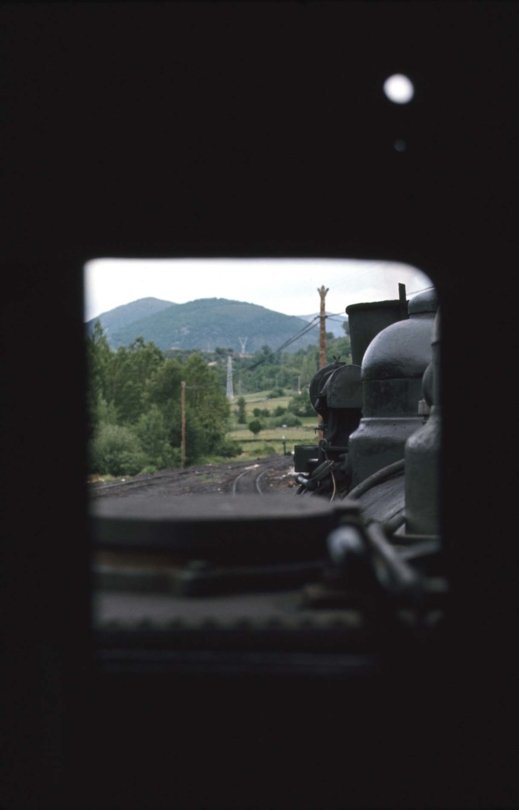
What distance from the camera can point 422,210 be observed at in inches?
91.7

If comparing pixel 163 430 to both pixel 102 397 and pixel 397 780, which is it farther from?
pixel 397 780

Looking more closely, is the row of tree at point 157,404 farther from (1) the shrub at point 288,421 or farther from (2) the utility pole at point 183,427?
(1) the shrub at point 288,421

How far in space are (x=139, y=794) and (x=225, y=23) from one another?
2121 millimetres

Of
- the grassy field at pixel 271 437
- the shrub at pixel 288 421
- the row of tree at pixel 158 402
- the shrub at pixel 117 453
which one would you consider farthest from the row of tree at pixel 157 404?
the shrub at pixel 288 421

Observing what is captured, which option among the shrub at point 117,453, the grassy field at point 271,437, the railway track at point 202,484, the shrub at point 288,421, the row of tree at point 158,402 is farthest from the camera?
the shrub at point 288,421

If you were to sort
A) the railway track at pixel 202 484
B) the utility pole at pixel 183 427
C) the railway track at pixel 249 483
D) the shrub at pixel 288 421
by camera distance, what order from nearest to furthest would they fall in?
the railway track at pixel 249 483 → the railway track at pixel 202 484 → the utility pole at pixel 183 427 → the shrub at pixel 288 421

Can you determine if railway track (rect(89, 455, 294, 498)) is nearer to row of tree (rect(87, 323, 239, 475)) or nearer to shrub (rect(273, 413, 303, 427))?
row of tree (rect(87, 323, 239, 475))

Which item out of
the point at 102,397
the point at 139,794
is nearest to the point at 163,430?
the point at 102,397

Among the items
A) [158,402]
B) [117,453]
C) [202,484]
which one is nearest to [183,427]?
[117,453]

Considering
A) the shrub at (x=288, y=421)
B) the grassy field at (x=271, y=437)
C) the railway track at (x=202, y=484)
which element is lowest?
the grassy field at (x=271, y=437)

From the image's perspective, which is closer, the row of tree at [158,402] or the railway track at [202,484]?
the railway track at [202,484]

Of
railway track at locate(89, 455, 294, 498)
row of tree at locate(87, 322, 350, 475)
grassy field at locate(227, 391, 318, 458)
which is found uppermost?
row of tree at locate(87, 322, 350, 475)

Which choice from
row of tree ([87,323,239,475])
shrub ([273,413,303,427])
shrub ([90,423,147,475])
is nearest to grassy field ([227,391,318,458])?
shrub ([273,413,303,427])

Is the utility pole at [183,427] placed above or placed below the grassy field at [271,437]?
above
